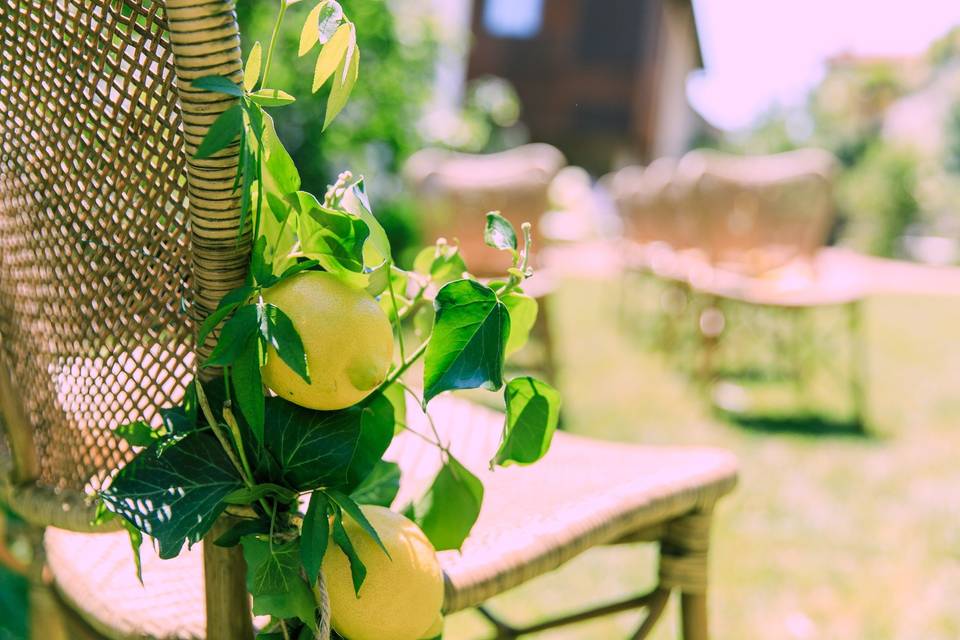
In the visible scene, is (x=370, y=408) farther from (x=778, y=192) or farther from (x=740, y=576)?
(x=778, y=192)

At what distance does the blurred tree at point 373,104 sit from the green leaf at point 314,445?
269 centimetres

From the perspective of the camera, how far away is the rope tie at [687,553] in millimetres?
955

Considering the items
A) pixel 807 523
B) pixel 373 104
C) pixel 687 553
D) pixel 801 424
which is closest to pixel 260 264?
pixel 687 553

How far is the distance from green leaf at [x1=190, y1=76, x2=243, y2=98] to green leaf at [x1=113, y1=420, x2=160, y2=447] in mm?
220

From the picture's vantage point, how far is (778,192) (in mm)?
3641

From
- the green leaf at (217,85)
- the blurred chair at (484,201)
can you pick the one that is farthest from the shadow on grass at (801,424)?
the green leaf at (217,85)

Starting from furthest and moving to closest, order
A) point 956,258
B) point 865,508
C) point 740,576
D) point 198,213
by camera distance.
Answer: point 956,258
point 865,508
point 740,576
point 198,213

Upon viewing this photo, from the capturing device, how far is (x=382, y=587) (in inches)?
20.3

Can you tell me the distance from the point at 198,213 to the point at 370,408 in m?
0.15

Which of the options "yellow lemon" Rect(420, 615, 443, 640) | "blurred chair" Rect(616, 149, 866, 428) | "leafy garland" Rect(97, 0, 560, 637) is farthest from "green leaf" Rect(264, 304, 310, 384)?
"blurred chair" Rect(616, 149, 866, 428)

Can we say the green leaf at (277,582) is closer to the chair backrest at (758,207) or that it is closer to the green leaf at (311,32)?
the green leaf at (311,32)

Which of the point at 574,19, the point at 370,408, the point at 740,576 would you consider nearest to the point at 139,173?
the point at 370,408

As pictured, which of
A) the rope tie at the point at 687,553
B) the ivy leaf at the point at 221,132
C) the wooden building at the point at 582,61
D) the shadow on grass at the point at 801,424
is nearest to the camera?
the ivy leaf at the point at 221,132

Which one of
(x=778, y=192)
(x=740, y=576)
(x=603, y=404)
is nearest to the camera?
(x=740, y=576)
